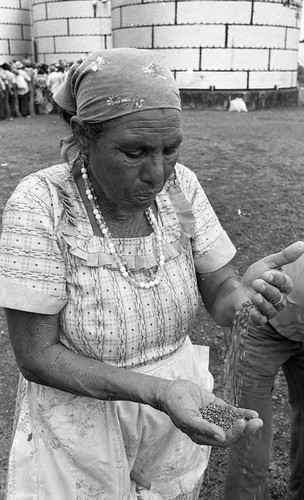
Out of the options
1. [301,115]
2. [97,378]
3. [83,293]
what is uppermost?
[83,293]

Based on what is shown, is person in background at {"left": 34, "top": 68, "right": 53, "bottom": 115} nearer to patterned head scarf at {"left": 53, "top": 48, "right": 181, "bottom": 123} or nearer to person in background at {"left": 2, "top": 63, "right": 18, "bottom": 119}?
person in background at {"left": 2, "top": 63, "right": 18, "bottom": 119}

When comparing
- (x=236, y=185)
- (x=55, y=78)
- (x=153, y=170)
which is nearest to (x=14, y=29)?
(x=55, y=78)

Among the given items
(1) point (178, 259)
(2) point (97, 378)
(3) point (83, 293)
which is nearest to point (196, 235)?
(1) point (178, 259)

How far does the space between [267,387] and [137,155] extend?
144cm

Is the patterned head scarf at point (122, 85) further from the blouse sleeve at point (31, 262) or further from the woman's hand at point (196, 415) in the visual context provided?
the woman's hand at point (196, 415)

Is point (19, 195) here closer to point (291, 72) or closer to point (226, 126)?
point (226, 126)

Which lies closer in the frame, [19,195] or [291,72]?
[19,195]

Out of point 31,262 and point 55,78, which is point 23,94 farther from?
point 31,262

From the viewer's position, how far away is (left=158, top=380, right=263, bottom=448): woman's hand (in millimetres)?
1512

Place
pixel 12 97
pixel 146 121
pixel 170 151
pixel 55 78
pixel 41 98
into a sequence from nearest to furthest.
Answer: pixel 146 121, pixel 170 151, pixel 12 97, pixel 55 78, pixel 41 98

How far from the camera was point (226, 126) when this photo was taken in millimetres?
12250

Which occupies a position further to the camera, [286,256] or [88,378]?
[286,256]

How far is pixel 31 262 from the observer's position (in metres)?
1.73

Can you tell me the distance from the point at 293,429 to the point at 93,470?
1.37 metres
